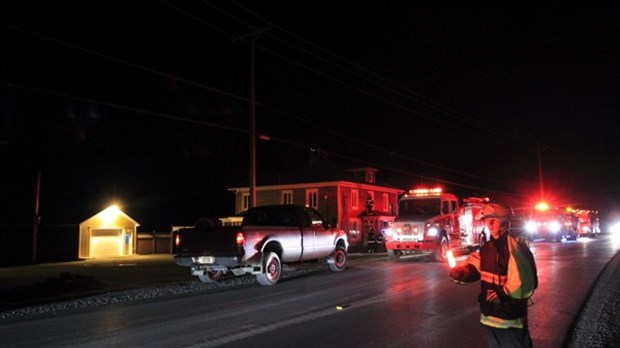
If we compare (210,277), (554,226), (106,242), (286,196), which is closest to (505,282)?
(210,277)

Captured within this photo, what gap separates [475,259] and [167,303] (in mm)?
8248

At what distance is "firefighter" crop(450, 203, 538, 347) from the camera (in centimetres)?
427

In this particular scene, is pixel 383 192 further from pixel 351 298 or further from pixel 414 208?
pixel 351 298

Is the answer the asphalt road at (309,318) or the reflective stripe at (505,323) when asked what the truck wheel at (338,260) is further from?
the reflective stripe at (505,323)

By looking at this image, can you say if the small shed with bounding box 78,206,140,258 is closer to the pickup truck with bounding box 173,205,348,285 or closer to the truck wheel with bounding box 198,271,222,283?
the pickup truck with bounding box 173,205,348,285

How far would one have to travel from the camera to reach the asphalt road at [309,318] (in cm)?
772

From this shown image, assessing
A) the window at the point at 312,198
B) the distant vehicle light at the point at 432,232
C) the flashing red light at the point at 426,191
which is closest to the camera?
the distant vehicle light at the point at 432,232

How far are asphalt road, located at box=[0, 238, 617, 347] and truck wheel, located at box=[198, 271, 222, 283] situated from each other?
174cm

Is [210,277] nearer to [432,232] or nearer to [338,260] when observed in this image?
[338,260]

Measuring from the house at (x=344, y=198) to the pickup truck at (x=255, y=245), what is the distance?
82.3 feet

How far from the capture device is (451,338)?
25.2 feet

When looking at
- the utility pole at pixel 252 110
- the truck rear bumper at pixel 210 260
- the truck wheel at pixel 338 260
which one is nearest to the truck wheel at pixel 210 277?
the truck rear bumper at pixel 210 260

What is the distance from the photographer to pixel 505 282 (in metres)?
4.29

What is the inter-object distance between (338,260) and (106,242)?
23.5m
